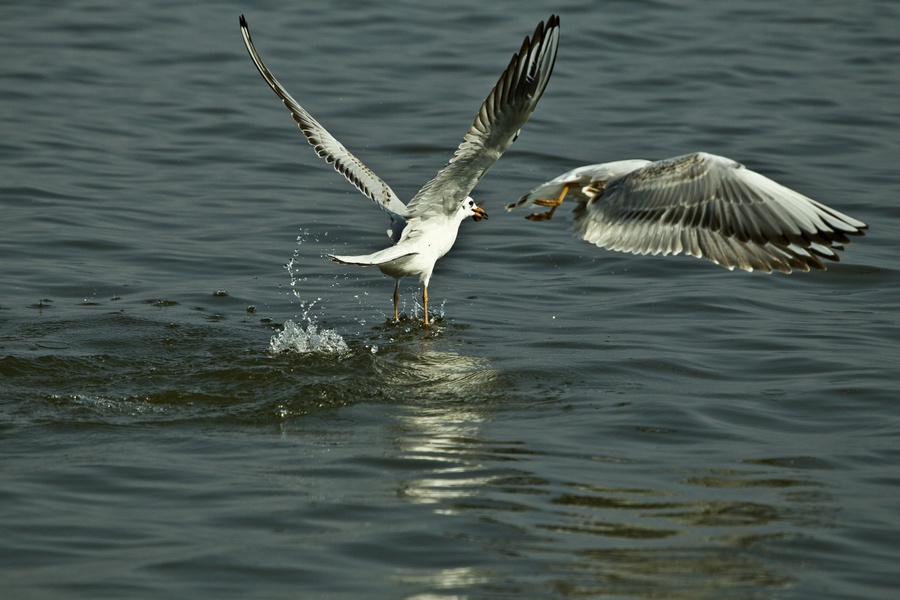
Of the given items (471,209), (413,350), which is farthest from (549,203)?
(471,209)

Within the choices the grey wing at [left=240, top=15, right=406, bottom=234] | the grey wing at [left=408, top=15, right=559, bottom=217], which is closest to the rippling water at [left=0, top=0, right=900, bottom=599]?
the grey wing at [left=240, top=15, right=406, bottom=234]

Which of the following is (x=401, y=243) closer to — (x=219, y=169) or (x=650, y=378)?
(x=650, y=378)

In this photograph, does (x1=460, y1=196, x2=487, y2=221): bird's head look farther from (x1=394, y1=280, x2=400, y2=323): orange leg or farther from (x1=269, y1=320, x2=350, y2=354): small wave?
(x1=269, y1=320, x2=350, y2=354): small wave

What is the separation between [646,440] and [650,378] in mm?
1130

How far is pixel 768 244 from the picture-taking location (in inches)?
274

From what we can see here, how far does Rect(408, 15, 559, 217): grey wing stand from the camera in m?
6.88

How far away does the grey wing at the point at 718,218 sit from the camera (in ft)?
22.5

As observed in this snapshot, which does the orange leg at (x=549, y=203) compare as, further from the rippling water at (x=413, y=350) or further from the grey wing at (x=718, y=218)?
the rippling water at (x=413, y=350)

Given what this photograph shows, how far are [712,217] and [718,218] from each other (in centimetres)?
4

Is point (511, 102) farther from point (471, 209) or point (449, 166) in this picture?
point (471, 209)

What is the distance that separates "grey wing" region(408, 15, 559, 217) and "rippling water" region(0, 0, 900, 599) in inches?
53.2

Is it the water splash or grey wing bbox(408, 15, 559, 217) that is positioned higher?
grey wing bbox(408, 15, 559, 217)

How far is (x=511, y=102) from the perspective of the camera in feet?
23.1

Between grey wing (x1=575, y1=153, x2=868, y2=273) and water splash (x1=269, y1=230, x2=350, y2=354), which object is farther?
water splash (x1=269, y1=230, x2=350, y2=354)
